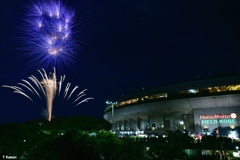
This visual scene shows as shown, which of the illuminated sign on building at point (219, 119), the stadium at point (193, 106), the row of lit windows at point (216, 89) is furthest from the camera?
the illuminated sign on building at point (219, 119)

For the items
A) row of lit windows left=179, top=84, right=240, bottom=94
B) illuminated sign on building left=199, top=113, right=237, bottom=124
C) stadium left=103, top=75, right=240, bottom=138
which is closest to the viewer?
row of lit windows left=179, top=84, right=240, bottom=94

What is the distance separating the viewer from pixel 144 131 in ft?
235

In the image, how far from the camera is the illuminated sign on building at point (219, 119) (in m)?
52.4

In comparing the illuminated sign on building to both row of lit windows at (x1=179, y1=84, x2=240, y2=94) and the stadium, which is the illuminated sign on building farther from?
row of lit windows at (x1=179, y1=84, x2=240, y2=94)

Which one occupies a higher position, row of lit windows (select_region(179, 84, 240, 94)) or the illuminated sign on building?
row of lit windows (select_region(179, 84, 240, 94))

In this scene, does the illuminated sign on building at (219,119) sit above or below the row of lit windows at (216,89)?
below

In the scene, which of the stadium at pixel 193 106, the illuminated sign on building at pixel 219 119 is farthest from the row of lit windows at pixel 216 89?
the illuminated sign on building at pixel 219 119

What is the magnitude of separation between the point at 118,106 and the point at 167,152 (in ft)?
201

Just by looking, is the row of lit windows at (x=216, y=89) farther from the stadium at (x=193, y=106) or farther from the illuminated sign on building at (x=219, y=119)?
the illuminated sign on building at (x=219, y=119)

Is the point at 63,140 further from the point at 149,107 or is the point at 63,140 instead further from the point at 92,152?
the point at 149,107

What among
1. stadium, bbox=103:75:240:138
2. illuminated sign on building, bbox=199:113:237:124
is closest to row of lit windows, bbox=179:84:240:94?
stadium, bbox=103:75:240:138

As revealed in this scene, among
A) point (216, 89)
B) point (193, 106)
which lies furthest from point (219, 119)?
point (216, 89)

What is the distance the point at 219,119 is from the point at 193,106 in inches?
272

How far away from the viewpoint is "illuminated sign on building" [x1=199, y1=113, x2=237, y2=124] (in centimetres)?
5243
